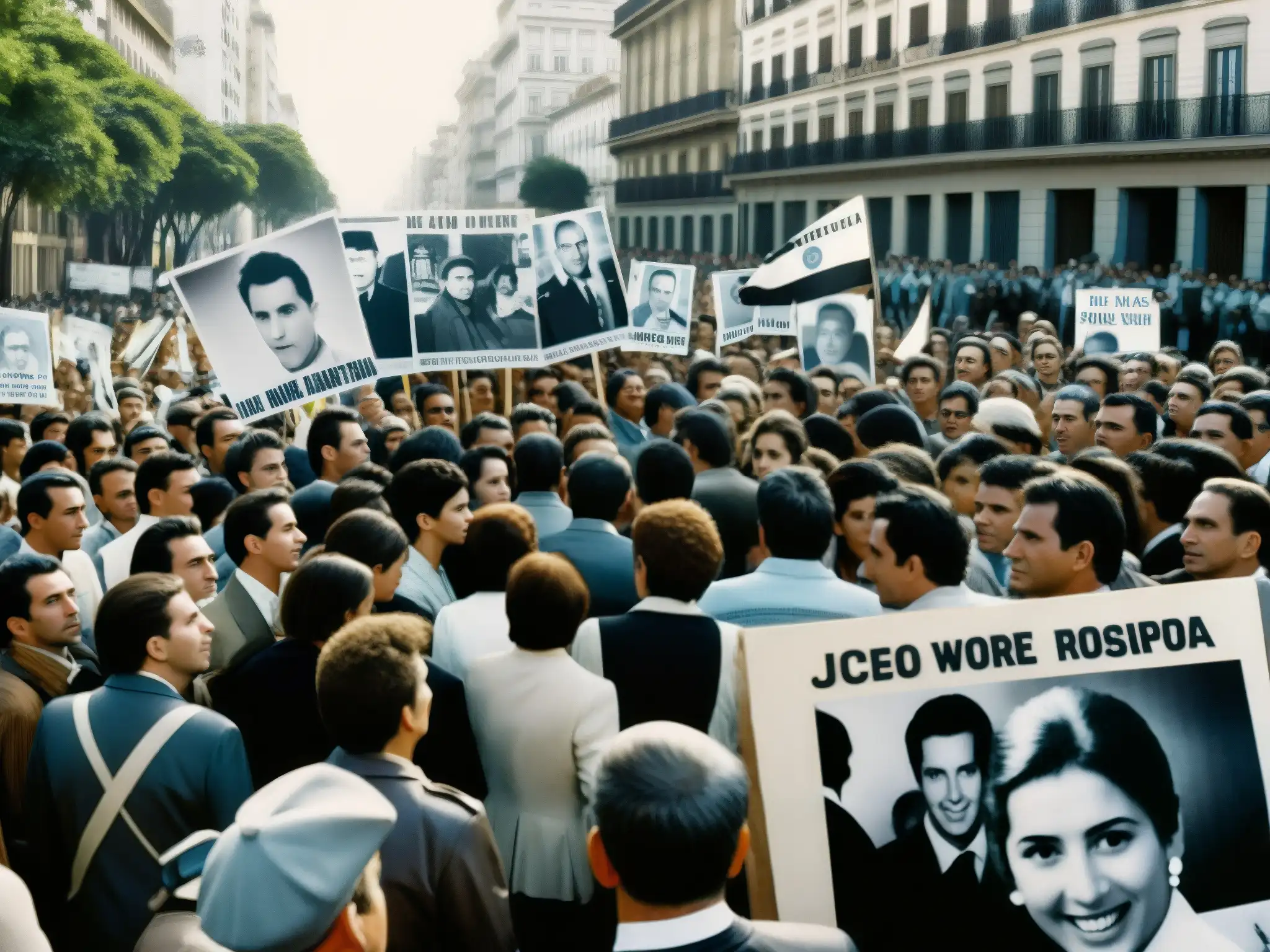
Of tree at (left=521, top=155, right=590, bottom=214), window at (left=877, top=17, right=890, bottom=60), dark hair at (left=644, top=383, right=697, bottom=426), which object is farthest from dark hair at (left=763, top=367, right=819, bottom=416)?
tree at (left=521, top=155, right=590, bottom=214)

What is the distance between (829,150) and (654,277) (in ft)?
109

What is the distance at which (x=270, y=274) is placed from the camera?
7605 millimetres

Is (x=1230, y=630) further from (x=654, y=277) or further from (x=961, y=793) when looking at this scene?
(x=654, y=277)

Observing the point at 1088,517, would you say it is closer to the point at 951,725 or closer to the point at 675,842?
the point at 951,725

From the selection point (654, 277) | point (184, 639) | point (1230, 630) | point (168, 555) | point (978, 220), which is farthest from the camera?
point (978, 220)

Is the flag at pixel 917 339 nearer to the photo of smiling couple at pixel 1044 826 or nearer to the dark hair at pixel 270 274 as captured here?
the dark hair at pixel 270 274

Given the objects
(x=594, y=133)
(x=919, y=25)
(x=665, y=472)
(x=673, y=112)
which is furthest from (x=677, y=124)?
(x=665, y=472)

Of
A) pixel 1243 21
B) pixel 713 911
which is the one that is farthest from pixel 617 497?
pixel 1243 21

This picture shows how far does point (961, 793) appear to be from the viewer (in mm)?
2814

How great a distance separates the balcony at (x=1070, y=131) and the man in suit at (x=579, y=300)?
19.0 m

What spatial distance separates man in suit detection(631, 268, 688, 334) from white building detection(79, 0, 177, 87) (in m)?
56.2

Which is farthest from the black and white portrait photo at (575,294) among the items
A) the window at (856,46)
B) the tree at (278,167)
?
the tree at (278,167)

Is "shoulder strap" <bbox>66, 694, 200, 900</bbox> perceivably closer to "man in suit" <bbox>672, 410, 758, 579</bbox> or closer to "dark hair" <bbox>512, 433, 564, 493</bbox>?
"dark hair" <bbox>512, 433, 564, 493</bbox>

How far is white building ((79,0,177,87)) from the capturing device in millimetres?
70500
